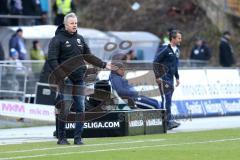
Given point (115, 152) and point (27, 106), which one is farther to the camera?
point (27, 106)

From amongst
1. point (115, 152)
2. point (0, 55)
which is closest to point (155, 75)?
point (115, 152)

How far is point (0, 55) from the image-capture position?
25.9 meters

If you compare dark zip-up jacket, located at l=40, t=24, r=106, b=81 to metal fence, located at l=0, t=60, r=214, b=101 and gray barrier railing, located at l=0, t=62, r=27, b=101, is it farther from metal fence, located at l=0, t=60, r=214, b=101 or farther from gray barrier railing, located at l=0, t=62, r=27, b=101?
gray barrier railing, located at l=0, t=62, r=27, b=101

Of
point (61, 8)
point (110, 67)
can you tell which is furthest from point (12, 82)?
point (110, 67)

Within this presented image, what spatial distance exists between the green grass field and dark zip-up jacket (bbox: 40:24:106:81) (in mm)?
1222

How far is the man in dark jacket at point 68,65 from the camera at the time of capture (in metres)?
15.1

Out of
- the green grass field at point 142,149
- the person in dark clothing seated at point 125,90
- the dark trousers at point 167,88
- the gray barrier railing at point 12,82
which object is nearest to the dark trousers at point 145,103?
the person in dark clothing seated at point 125,90

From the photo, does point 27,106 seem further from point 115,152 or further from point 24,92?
point 115,152

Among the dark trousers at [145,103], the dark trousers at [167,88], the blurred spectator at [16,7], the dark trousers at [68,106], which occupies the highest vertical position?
the blurred spectator at [16,7]

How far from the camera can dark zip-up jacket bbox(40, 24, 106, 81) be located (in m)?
15.1

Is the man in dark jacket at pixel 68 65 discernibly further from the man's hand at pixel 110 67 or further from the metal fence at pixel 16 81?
the metal fence at pixel 16 81

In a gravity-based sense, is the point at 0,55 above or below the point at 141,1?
below

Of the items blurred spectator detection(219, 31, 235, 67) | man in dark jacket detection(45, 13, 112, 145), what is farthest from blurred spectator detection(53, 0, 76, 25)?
man in dark jacket detection(45, 13, 112, 145)

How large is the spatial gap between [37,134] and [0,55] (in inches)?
316
